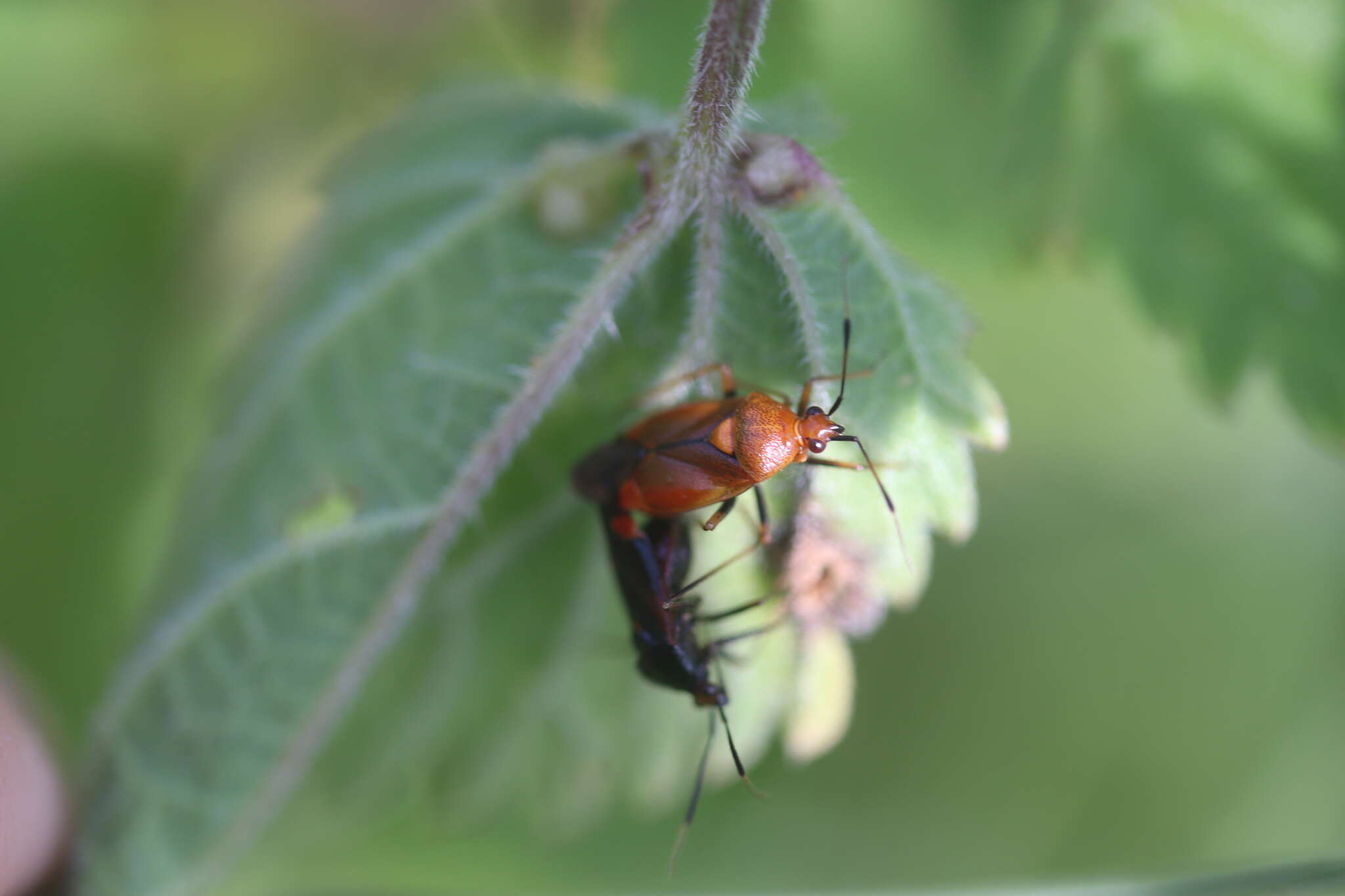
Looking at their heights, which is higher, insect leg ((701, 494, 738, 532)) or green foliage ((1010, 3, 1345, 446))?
green foliage ((1010, 3, 1345, 446))

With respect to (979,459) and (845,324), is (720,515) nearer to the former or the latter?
(845,324)

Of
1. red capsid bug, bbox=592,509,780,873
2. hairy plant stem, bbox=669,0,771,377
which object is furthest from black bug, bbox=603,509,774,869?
hairy plant stem, bbox=669,0,771,377

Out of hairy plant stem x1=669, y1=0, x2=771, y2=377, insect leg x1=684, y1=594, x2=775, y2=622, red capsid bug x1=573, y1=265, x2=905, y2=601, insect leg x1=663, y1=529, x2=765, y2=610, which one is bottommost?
insect leg x1=684, y1=594, x2=775, y2=622

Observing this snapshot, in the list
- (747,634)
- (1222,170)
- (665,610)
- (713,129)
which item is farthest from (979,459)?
(713,129)

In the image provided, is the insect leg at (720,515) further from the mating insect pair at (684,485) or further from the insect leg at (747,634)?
the insect leg at (747,634)

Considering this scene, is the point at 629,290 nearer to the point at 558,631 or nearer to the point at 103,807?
the point at 558,631

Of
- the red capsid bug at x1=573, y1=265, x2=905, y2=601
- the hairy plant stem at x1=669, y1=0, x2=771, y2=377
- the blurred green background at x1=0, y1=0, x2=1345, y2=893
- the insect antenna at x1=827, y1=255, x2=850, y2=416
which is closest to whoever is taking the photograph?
the hairy plant stem at x1=669, y1=0, x2=771, y2=377

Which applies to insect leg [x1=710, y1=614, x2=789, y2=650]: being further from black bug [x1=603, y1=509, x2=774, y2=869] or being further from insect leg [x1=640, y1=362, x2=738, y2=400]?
insect leg [x1=640, y1=362, x2=738, y2=400]

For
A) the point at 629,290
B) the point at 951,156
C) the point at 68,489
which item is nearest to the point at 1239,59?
the point at 951,156

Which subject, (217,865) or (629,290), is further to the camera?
(217,865)
